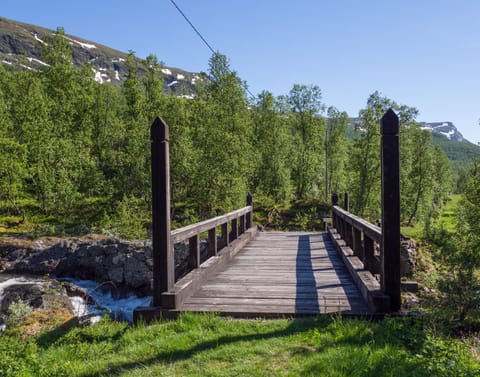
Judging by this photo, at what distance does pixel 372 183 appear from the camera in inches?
1200

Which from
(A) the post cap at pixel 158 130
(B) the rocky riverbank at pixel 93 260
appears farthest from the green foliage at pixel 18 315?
(B) the rocky riverbank at pixel 93 260

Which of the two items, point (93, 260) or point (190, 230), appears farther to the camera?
point (93, 260)

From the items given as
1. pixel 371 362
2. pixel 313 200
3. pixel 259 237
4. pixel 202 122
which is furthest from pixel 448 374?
pixel 313 200

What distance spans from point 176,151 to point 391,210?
2074 cm

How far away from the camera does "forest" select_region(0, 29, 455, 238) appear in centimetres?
2264

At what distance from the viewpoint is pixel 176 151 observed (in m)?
23.9

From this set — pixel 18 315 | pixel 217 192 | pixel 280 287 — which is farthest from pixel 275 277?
pixel 217 192

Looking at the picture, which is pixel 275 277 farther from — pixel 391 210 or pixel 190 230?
pixel 391 210

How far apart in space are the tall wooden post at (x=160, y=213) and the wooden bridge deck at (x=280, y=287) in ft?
1.36

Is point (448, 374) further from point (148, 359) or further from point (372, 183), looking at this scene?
point (372, 183)

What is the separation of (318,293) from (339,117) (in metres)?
43.8

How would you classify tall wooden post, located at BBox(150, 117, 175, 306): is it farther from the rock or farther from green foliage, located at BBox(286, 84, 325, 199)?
green foliage, located at BBox(286, 84, 325, 199)

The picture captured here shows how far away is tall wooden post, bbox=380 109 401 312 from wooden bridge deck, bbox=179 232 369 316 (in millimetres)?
425

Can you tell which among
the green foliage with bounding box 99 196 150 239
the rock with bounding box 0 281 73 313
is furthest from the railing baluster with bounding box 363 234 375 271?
the green foliage with bounding box 99 196 150 239
